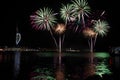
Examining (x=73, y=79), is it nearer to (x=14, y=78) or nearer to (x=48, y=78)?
(x=48, y=78)

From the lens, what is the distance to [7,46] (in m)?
186

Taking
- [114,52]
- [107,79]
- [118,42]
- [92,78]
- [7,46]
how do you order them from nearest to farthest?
[92,78], [107,79], [114,52], [118,42], [7,46]

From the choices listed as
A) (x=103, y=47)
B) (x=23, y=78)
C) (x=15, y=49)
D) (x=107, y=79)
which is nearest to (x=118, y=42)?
(x=103, y=47)

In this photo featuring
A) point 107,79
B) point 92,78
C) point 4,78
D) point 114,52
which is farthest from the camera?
point 114,52

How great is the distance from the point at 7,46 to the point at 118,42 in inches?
2596

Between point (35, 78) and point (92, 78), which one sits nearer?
point (92, 78)

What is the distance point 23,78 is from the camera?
123 ft

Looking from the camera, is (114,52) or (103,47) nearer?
(114,52)

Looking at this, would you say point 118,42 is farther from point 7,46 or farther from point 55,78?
point 55,78

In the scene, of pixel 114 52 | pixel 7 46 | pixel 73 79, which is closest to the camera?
pixel 73 79

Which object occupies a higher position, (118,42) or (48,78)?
(118,42)

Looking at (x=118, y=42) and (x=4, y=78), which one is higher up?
(x=118, y=42)

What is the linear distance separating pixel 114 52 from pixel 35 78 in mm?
92599

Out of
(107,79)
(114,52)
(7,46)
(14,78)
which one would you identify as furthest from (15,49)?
(107,79)
